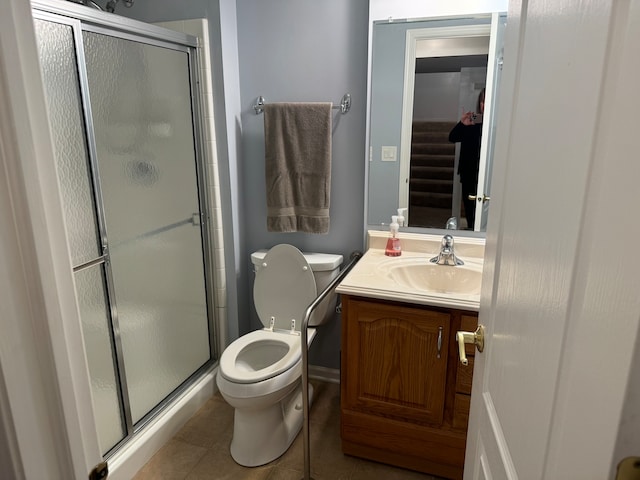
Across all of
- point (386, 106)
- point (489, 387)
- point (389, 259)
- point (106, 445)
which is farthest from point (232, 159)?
point (489, 387)

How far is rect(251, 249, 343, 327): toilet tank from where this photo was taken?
2.04 metres

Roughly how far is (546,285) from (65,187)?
1.46m

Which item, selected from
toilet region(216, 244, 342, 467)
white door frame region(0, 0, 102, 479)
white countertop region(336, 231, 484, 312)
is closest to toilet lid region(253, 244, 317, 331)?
toilet region(216, 244, 342, 467)

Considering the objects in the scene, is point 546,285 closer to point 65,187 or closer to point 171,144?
point 65,187

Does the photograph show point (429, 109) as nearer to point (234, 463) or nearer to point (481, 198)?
point (481, 198)

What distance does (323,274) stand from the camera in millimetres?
2078

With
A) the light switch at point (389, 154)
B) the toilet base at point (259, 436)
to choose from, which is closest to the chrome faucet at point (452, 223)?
the light switch at point (389, 154)

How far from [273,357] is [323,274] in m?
0.47

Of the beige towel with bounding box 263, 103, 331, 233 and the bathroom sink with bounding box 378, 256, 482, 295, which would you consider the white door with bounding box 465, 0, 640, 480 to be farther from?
the beige towel with bounding box 263, 103, 331, 233

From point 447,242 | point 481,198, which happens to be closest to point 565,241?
point 447,242

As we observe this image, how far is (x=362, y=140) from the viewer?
2.04 meters

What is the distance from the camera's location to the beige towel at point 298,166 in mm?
2012

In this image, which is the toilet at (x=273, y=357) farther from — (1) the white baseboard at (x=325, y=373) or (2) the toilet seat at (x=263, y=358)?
(1) the white baseboard at (x=325, y=373)

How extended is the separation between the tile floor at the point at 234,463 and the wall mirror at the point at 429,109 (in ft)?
3.51
